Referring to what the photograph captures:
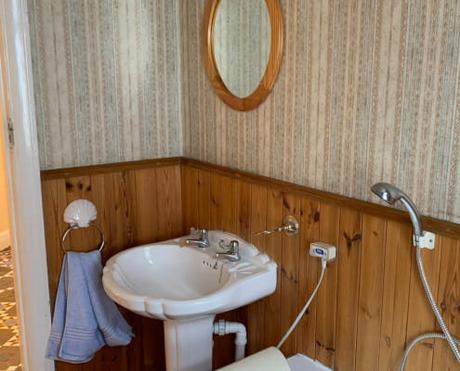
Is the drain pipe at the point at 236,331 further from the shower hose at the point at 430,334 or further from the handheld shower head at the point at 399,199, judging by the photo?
the handheld shower head at the point at 399,199

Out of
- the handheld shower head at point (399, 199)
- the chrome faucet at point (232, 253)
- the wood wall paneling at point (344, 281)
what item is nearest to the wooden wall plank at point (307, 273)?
the wood wall paneling at point (344, 281)

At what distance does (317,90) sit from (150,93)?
33.6 inches

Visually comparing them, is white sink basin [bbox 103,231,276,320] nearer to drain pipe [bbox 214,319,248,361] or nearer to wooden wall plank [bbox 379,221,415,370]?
drain pipe [bbox 214,319,248,361]

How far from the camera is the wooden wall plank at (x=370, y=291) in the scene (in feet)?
4.53

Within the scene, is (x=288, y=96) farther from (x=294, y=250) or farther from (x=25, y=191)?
(x=25, y=191)

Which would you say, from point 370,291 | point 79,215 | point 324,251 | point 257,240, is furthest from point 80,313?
point 370,291

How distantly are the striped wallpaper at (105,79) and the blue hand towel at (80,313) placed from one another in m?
0.41

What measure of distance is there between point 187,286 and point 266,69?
856 millimetres

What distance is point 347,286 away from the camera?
1492 mm

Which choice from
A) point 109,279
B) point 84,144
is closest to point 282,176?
point 109,279

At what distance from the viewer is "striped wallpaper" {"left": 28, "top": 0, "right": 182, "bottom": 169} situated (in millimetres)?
1859

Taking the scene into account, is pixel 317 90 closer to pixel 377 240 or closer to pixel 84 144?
pixel 377 240

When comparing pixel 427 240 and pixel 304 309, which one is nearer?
pixel 427 240

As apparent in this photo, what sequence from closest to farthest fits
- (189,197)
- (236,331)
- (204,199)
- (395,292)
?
(395,292)
(236,331)
(204,199)
(189,197)
